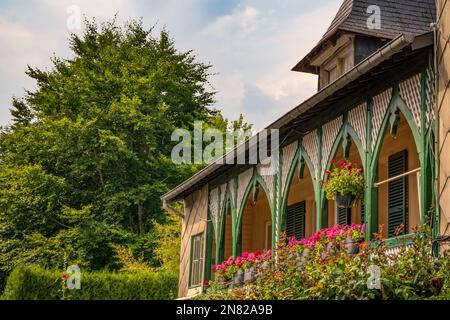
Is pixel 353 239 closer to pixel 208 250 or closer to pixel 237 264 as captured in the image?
pixel 237 264

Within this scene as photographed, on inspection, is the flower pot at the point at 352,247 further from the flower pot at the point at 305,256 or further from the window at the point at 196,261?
the window at the point at 196,261

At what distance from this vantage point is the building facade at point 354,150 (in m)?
9.97

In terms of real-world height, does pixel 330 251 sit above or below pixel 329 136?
below

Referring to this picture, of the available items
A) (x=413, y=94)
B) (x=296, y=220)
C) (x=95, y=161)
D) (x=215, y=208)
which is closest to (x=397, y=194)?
(x=413, y=94)

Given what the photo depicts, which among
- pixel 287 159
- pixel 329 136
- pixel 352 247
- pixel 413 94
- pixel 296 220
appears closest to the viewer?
pixel 413 94

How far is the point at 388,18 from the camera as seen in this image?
60.2 ft

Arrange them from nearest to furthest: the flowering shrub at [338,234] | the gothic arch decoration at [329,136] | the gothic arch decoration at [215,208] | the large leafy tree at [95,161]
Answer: the flowering shrub at [338,234] < the gothic arch decoration at [329,136] < the gothic arch decoration at [215,208] < the large leafy tree at [95,161]

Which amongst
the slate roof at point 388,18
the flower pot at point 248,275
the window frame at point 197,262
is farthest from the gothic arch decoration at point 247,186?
the slate roof at point 388,18

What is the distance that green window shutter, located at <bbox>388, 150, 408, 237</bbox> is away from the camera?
13109mm

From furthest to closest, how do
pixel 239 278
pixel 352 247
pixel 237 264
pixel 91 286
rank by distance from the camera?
pixel 91 286, pixel 237 264, pixel 239 278, pixel 352 247

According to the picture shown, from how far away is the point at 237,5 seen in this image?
25625 millimetres

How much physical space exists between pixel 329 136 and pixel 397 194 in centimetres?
158

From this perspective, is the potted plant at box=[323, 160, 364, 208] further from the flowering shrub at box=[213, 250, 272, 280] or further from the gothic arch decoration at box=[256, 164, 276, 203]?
the gothic arch decoration at box=[256, 164, 276, 203]

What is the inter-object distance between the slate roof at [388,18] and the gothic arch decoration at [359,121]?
5851mm
